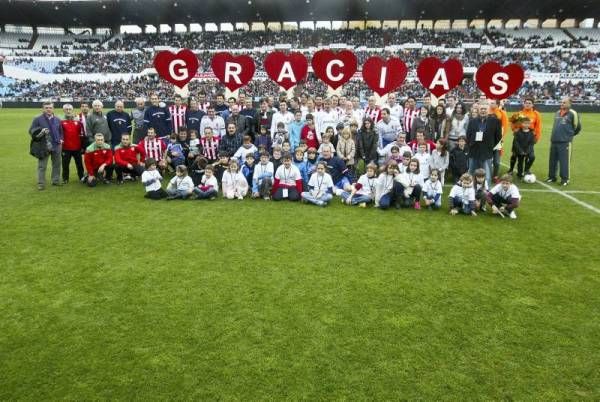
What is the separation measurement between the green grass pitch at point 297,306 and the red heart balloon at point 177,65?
3362 mm

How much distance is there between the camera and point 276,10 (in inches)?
1860

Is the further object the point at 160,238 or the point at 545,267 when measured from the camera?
the point at 160,238

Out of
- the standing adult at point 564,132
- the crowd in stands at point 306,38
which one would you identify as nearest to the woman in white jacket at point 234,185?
the standing adult at point 564,132

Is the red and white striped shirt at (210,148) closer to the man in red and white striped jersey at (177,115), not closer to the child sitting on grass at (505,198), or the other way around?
the man in red and white striped jersey at (177,115)

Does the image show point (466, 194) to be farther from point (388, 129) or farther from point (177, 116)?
point (177, 116)

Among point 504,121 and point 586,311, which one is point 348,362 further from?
point 504,121

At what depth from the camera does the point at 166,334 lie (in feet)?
12.1

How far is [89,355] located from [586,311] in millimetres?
4486

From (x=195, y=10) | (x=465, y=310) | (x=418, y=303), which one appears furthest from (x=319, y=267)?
(x=195, y=10)

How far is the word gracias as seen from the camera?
855cm

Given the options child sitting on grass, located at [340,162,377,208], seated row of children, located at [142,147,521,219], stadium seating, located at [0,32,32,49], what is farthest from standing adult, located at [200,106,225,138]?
stadium seating, located at [0,32,32,49]

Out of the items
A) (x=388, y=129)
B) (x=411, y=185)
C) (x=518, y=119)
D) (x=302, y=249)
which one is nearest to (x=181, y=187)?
(x=302, y=249)

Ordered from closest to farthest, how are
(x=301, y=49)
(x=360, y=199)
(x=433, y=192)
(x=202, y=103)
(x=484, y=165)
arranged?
(x=433, y=192)
(x=360, y=199)
(x=484, y=165)
(x=202, y=103)
(x=301, y=49)

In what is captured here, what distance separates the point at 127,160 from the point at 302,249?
570cm
